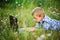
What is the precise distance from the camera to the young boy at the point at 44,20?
1133mm

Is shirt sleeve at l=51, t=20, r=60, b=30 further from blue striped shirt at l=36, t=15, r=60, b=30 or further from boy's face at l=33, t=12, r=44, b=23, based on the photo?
boy's face at l=33, t=12, r=44, b=23

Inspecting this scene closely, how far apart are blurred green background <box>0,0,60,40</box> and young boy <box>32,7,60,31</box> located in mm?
32

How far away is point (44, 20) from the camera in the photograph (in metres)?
1.14

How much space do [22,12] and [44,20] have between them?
21 cm

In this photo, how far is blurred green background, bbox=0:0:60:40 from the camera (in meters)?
1.13

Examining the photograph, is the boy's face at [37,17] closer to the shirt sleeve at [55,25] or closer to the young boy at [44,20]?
the young boy at [44,20]

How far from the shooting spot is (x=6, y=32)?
3.72ft

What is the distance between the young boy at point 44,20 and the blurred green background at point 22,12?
3 centimetres

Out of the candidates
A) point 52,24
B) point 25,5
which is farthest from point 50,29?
point 25,5

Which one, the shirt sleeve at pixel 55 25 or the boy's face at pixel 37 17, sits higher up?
the boy's face at pixel 37 17

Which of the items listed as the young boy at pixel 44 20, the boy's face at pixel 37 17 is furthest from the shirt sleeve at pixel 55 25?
the boy's face at pixel 37 17

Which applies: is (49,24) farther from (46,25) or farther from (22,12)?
(22,12)

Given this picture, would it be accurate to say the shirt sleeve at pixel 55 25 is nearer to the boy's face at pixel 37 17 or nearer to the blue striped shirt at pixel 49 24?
the blue striped shirt at pixel 49 24

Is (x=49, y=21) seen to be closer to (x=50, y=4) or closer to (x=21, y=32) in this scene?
(x=50, y=4)
